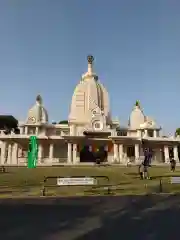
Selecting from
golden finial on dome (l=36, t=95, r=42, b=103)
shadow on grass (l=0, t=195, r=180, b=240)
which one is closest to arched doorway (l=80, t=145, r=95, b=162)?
golden finial on dome (l=36, t=95, r=42, b=103)

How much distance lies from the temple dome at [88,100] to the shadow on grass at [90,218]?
4600 centimetres

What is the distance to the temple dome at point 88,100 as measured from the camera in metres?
58.8

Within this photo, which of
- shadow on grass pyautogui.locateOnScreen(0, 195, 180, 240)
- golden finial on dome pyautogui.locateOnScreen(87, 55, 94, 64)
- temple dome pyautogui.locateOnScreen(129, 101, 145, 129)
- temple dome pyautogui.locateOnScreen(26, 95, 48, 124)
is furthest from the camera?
golden finial on dome pyautogui.locateOnScreen(87, 55, 94, 64)

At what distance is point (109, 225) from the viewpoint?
725cm

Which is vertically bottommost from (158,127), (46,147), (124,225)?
(124,225)

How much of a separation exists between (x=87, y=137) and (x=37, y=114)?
16240 mm

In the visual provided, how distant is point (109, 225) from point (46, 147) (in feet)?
156

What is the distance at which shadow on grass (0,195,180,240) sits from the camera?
648 cm

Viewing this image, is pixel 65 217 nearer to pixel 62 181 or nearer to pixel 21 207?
pixel 21 207

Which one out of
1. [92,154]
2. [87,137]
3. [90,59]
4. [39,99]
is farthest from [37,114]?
[90,59]

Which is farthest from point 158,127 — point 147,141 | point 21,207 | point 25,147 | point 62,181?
point 21,207

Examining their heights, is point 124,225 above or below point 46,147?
below

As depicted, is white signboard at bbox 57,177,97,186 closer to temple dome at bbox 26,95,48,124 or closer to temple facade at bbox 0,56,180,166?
temple facade at bbox 0,56,180,166

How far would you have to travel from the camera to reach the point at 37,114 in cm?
6053
